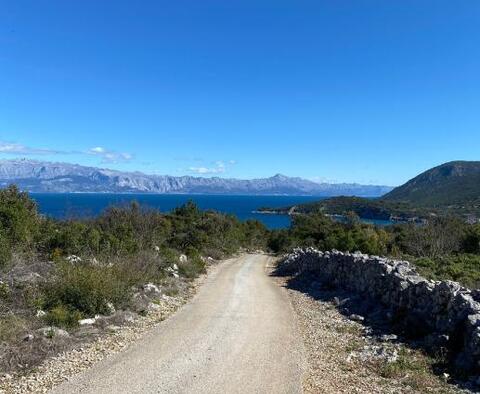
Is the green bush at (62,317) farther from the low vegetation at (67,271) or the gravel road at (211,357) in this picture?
the gravel road at (211,357)

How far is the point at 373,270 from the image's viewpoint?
60.4ft

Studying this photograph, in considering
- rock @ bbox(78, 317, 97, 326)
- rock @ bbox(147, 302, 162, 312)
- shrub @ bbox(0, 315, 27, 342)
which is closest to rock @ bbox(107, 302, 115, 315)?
rock @ bbox(78, 317, 97, 326)

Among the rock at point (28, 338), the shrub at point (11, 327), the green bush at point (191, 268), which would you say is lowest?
the green bush at point (191, 268)

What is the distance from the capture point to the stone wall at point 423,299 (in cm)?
1039

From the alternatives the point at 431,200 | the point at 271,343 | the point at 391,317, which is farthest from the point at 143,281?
the point at 431,200

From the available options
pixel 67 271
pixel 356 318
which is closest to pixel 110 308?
pixel 67 271

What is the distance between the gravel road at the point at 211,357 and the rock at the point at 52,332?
1632 mm

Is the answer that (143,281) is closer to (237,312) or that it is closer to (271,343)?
(237,312)

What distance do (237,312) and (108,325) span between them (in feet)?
16.1

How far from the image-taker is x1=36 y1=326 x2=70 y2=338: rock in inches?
458

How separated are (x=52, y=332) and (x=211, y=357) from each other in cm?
385

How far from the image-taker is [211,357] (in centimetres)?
1127

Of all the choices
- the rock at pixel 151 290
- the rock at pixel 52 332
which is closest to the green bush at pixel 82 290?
the rock at pixel 52 332

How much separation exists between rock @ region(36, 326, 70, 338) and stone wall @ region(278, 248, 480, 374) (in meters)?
8.91
